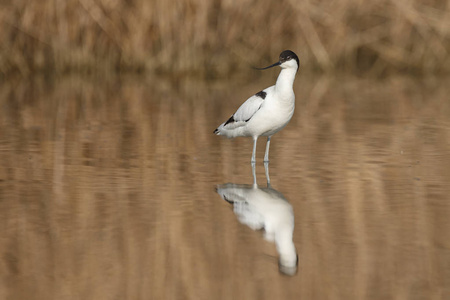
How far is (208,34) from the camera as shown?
17031 millimetres

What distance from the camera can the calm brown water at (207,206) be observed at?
14.0 feet

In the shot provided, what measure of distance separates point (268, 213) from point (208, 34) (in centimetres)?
1159

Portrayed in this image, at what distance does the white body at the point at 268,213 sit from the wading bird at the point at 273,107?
3.18 ft

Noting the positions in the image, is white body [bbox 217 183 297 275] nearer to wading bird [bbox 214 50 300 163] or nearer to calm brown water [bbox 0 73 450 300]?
calm brown water [bbox 0 73 450 300]

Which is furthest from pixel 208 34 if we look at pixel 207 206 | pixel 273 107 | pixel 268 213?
pixel 268 213

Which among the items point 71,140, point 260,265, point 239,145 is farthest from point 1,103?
point 260,265

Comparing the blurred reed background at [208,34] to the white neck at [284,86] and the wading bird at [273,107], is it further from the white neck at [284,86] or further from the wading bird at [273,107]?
the white neck at [284,86]

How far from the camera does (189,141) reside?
926 cm

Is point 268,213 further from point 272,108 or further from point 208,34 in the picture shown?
point 208,34

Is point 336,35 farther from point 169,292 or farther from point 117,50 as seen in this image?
point 169,292

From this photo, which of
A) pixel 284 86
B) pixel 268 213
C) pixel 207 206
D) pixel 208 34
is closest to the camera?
pixel 268 213

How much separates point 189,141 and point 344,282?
5.17 metres

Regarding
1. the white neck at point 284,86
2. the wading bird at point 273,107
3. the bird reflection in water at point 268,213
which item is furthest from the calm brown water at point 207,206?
the white neck at point 284,86

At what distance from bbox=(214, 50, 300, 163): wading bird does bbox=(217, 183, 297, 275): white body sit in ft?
3.18
